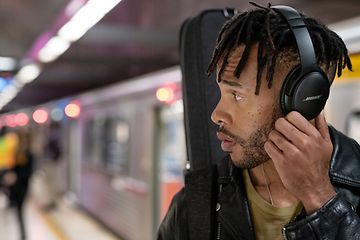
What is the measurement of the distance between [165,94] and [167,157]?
3.35 feet

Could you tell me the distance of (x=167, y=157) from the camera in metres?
6.58

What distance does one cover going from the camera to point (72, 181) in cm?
1343

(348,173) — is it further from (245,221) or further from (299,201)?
(245,221)

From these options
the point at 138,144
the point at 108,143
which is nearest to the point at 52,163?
the point at 108,143

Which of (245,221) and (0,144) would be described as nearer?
(245,221)

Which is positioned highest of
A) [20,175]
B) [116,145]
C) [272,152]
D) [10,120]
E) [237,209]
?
[10,120]

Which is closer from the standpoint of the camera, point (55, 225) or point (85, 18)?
point (85, 18)

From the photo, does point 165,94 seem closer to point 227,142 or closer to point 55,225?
point 227,142

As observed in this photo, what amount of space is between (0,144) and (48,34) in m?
5.05

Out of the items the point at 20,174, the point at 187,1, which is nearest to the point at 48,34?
the point at 187,1

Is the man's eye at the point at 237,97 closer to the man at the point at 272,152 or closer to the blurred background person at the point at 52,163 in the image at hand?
the man at the point at 272,152

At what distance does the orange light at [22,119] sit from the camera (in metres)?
22.0

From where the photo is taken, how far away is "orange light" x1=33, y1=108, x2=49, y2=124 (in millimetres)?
17428

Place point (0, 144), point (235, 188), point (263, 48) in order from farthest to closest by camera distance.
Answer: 1. point (0, 144)
2. point (235, 188)
3. point (263, 48)
